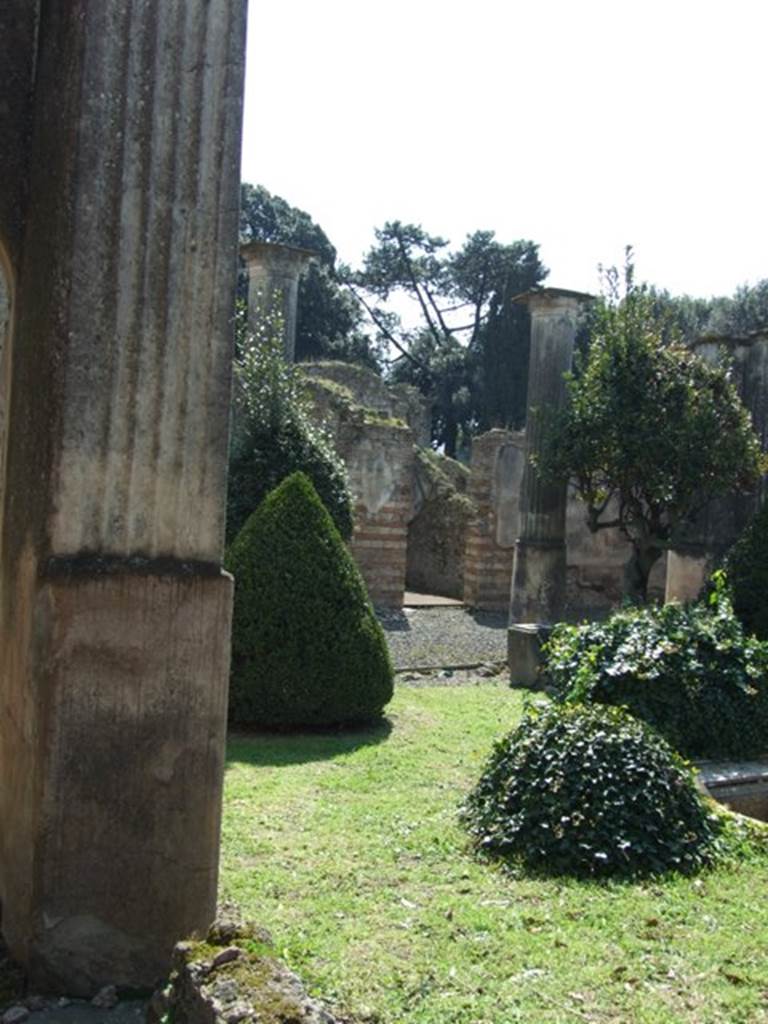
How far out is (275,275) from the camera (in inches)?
531

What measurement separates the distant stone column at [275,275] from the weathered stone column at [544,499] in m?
2.84

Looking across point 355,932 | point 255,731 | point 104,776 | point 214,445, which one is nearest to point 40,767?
point 104,776

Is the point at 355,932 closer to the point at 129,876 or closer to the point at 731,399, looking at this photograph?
the point at 129,876

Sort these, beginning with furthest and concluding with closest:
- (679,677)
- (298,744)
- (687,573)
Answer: (687,573), (298,744), (679,677)

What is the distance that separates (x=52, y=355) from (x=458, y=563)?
1970 centimetres

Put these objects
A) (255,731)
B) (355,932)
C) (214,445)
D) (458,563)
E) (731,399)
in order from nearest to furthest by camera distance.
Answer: (214,445), (355,932), (255,731), (731,399), (458,563)

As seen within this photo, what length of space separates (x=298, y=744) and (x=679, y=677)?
257 cm

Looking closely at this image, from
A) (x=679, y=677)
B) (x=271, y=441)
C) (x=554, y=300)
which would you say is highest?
(x=554, y=300)

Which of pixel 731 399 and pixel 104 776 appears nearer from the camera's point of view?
pixel 104 776

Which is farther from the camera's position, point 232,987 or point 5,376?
point 5,376

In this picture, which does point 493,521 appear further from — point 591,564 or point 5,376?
point 5,376

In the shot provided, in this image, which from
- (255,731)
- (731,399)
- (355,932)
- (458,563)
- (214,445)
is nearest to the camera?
(214,445)

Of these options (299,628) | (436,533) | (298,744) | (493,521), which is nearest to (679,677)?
(298,744)

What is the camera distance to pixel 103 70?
320 centimetres
